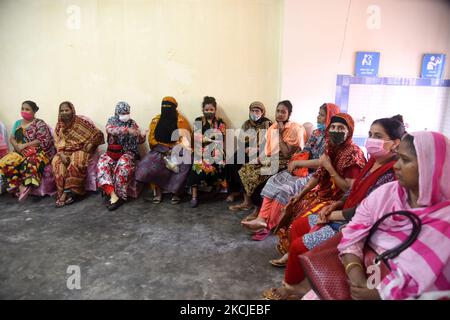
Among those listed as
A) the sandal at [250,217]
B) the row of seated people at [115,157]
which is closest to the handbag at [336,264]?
the sandal at [250,217]

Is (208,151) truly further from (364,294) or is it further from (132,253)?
(364,294)

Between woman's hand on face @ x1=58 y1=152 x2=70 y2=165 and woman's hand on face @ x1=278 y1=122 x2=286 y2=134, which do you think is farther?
woman's hand on face @ x1=58 y1=152 x2=70 y2=165

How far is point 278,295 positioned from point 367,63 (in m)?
2.90

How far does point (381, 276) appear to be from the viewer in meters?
1.43

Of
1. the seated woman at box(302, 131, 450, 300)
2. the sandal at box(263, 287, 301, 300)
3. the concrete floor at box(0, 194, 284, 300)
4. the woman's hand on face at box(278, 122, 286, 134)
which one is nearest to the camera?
the seated woman at box(302, 131, 450, 300)

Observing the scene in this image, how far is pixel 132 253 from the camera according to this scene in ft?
9.09

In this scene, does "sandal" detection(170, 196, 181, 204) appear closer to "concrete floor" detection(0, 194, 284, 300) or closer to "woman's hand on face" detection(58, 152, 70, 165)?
"concrete floor" detection(0, 194, 284, 300)

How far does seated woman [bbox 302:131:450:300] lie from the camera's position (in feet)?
4.18

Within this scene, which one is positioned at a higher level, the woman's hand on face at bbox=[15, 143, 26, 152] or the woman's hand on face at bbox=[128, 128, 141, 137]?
the woman's hand on face at bbox=[128, 128, 141, 137]

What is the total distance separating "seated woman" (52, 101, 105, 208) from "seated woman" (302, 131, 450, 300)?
11.2 ft

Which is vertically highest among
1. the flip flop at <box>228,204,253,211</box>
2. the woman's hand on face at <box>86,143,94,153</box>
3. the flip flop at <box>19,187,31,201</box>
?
the woman's hand on face at <box>86,143,94,153</box>

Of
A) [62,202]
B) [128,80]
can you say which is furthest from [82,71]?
[62,202]

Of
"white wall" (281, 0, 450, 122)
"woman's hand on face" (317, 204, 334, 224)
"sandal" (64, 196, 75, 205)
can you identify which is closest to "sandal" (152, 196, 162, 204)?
"sandal" (64, 196, 75, 205)

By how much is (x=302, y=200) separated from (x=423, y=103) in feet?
7.57
